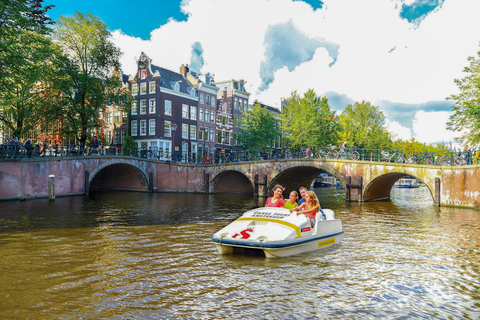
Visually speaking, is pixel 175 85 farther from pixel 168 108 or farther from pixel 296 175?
pixel 296 175

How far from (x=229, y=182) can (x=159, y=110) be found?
1082 centimetres

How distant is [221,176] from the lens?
36.3 meters

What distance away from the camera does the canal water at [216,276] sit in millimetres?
6070

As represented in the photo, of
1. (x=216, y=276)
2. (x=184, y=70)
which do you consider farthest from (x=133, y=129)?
(x=216, y=276)

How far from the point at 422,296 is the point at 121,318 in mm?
5200

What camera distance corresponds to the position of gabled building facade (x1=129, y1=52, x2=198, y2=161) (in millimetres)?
40875

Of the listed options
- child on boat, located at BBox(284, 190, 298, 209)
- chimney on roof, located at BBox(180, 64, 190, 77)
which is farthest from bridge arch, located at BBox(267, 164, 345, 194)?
chimney on roof, located at BBox(180, 64, 190, 77)

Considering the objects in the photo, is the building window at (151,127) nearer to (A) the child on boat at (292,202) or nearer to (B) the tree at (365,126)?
(B) the tree at (365,126)

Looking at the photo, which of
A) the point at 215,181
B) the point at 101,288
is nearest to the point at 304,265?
the point at 101,288

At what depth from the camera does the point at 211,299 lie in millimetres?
6504

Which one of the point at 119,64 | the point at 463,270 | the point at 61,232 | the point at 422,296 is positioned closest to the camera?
→ the point at 422,296

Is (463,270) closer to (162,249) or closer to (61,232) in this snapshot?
(162,249)

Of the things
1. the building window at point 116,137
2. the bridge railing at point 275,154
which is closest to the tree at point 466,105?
the bridge railing at point 275,154

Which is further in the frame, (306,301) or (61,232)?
(61,232)
